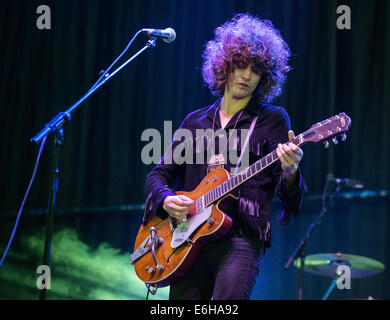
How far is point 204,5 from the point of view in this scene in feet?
16.8

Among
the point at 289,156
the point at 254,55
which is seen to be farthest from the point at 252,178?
the point at 254,55

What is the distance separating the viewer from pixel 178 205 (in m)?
2.29

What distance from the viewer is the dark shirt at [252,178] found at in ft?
7.00

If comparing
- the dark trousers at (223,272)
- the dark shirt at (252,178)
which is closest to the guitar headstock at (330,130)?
the dark shirt at (252,178)

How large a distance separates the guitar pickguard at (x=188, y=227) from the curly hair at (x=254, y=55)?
2.46 feet

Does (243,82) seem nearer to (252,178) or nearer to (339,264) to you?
(252,178)

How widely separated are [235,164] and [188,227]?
15.1 inches

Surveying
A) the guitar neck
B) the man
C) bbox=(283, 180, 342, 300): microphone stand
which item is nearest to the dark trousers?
the man

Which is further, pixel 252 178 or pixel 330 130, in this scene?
pixel 252 178

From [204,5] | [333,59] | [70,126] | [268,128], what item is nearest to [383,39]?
[333,59]

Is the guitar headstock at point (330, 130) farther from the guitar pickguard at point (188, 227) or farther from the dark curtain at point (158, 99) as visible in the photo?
the dark curtain at point (158, 99)

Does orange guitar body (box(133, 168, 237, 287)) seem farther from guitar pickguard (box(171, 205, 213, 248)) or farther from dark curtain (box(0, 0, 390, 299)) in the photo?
dark curtain (box(0, 0, 390, 299))

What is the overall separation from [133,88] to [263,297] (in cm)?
267
